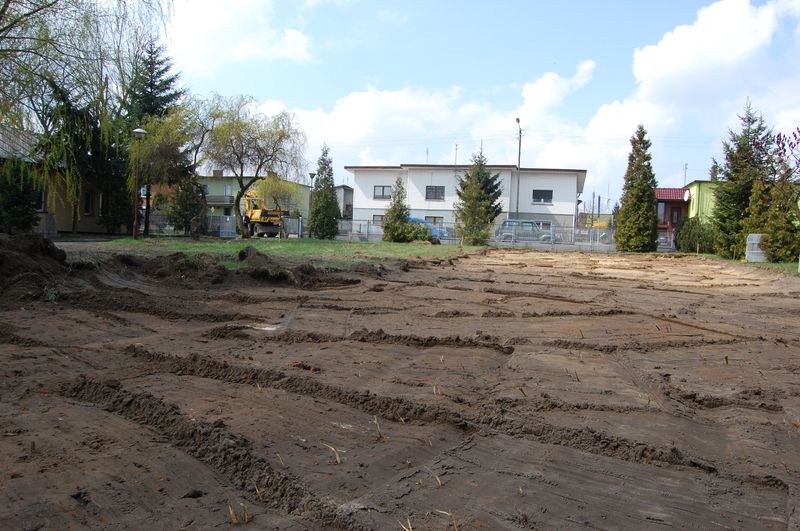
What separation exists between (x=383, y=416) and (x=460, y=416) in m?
0.55

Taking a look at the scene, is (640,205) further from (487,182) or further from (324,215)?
(324,215)

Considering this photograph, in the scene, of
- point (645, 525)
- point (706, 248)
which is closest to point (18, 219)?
point (645, 525)

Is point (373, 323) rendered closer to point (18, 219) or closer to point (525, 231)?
point (18, 219)

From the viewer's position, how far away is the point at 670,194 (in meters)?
46.8

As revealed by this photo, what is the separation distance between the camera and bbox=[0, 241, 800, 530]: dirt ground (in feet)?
9.07

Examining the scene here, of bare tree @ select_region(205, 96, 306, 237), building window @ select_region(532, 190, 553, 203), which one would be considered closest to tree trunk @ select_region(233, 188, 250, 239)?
bare tree @ select_region(205, 96, 306, 237)

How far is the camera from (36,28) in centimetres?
954

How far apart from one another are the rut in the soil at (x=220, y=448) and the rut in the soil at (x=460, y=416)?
792 mm

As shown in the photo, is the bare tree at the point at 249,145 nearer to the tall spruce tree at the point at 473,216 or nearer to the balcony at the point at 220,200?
the tall spruce tree at the point at 473,216

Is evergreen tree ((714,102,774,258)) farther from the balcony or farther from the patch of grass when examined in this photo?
the balcony

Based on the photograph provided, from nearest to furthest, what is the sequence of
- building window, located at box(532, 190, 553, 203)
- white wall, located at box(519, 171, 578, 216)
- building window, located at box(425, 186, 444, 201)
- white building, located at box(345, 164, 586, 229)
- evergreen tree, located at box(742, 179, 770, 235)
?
evergreen tree, located at box(742, 179, 770, 235) → white wall, located at box(519, 171, 578, 216) → white building, located at box(345, 164, 586, 229) → building window, located at box(532, 190, 553, 203) → building window, located at box(425, 186, 444, 201)

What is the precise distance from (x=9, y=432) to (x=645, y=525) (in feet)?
11.8

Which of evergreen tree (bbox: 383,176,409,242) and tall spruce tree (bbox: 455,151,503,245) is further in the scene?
evergreen tree (bbox: 383,176,409,242)

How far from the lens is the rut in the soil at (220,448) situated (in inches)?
107
